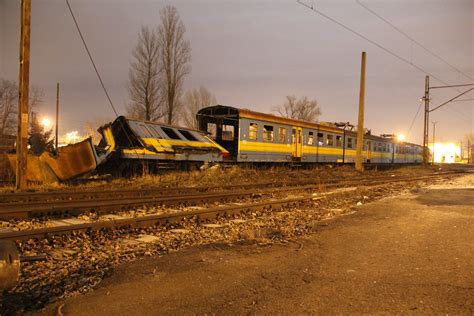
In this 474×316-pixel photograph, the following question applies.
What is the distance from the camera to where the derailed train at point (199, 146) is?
1350 centimetres

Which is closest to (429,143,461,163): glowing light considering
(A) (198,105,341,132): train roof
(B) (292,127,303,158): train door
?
(B) (292,127,303,158): train door

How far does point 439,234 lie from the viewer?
6.64 m

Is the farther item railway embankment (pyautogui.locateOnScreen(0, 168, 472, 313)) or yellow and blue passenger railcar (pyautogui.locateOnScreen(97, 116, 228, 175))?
yellow and blue passenger railcar (pyautogui.locateOnScreen(97, 116, 228, 175))

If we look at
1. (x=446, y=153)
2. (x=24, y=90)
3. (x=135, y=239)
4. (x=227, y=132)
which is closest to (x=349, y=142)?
(x=227, y=132)

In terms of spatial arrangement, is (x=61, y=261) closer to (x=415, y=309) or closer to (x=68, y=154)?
(x=415, y=309)

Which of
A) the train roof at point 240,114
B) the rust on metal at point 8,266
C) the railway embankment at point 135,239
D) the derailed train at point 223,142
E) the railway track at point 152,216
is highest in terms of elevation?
the train roof at point 240,114

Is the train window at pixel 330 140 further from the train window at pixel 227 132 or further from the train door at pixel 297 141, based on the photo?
the train window at pixel 227 132

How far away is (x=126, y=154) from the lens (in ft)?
46.8

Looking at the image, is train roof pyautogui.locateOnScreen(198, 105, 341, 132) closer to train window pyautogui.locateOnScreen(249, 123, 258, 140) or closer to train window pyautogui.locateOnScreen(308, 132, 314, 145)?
train window pyautogui.locateOnScreen(249, 123, 258, 140)

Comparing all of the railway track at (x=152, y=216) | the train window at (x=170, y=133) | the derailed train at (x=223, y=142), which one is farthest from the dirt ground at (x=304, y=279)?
the train window at (x=170, y=133)

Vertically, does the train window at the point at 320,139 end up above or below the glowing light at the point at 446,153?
below

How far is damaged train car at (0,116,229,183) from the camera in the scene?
1343 centimetres

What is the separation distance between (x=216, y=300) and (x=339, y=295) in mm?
1246

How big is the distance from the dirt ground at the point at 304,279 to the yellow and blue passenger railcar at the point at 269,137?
1217cm
